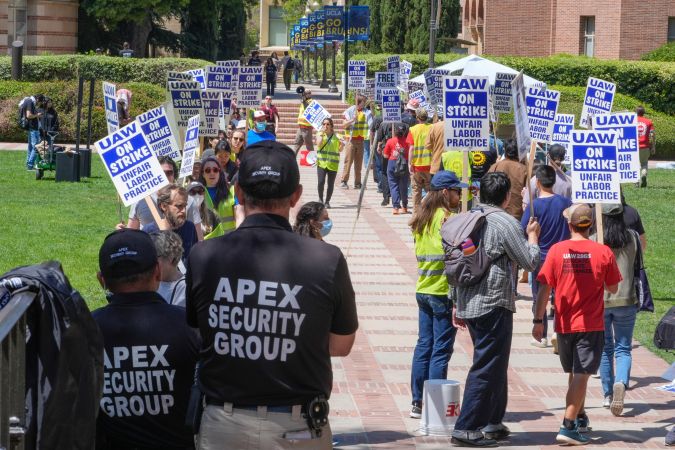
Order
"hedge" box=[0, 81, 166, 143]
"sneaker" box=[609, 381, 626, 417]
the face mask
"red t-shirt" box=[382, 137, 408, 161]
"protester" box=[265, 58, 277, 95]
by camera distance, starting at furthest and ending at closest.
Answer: "protester" box=[265, 58, 277, 95], "hedge" box=[0, 81, 166, 143], "red t-shirt" box=[382, 137, 408, 161], the face mask, "sneaker" box=[609, 381, 626, 417]

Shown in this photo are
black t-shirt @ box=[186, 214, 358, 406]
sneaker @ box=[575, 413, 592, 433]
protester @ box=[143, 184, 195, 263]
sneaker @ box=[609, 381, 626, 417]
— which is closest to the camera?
black t-shirt @ box=[186, 214, 358, 406]

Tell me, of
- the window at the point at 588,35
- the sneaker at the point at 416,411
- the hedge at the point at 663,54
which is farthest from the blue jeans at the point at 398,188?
the window at the point at 588,35

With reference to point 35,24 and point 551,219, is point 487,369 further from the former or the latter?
point 35,24

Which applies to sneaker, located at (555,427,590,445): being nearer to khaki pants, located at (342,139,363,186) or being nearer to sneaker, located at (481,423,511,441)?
sneaker, located at (481,423,511,441)

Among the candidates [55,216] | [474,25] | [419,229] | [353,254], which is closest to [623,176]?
[419,229]

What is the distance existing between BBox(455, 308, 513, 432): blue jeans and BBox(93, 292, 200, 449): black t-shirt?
3828mm

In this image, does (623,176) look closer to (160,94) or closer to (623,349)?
(623,349)

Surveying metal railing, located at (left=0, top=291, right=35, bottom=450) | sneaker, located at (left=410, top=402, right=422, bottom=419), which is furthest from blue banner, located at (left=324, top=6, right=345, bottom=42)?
metal railing, located at (left=0, top=291, right=35, bottom=450)

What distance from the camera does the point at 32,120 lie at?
86.9ft

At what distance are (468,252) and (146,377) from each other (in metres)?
3.92

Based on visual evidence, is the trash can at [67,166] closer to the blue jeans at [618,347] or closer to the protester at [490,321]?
the blue jeans at [618,347]

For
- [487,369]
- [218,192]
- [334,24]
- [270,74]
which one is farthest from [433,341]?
[334,24]

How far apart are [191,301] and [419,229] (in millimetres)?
4916

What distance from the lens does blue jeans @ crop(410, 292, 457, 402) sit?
9250mm
